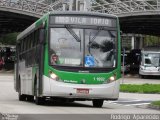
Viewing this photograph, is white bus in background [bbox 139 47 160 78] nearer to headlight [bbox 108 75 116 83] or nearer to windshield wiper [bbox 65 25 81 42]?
headlight [bbox 108 75 116 83]

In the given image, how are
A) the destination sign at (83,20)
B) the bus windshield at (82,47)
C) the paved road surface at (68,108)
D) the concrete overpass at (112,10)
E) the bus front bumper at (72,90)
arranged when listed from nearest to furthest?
1. the paved road surface at (68,108)
2. the bus front bumper at (72,90)
3. the bus windshield at (82,47)
4. the destination sign at (83,20)
5. the concrete overpass at (112,10)

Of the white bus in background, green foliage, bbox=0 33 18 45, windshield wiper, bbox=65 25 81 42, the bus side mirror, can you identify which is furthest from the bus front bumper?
green foliage, bbox=0 33 18 45

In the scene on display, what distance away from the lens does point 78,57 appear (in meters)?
20.0

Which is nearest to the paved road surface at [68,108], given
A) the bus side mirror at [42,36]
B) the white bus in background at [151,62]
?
the bus side mirror at [42,36]

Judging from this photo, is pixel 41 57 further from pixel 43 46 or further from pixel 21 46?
pixel 21 46

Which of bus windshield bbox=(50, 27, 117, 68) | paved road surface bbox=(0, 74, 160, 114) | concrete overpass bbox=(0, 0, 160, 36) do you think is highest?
concrete overpass bbox=(0, 0, 160, 36)

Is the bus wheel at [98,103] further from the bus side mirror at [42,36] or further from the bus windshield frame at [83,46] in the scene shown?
the bus side mirror at [42,36]

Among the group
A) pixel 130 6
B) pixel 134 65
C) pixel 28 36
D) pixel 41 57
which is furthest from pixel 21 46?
pixel 134 65

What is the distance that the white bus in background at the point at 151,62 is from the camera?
63219mm

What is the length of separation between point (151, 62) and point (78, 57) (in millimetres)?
44320

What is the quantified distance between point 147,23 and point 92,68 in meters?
58.9

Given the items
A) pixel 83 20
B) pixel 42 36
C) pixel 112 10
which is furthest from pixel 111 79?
pixel 112 10

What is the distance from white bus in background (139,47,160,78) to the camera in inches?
2489

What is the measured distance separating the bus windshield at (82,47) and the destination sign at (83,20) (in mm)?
258
